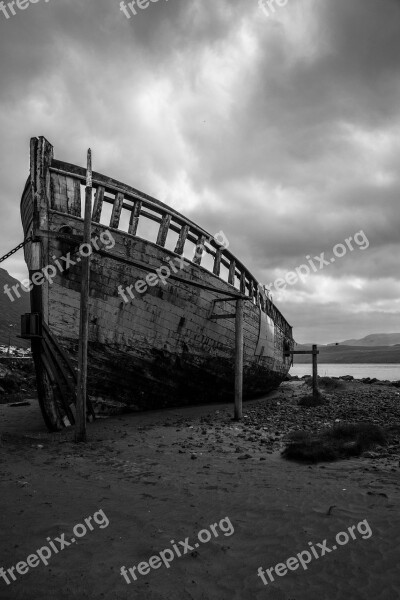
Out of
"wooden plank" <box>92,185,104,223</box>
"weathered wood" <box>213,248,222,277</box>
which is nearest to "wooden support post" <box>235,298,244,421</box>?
"weathered wood" <box>213,248,222,277</box>

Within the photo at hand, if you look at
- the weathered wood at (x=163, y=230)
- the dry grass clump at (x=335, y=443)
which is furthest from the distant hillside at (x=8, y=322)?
the dry grass clump at (x=335, y=443)

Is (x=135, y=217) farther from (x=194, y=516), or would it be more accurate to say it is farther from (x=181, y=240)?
(x=194, y=516)

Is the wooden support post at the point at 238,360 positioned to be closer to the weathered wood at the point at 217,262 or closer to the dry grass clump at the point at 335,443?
the weathered wood at the point at 217,262

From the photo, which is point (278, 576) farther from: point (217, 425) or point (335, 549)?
point (217, 425)

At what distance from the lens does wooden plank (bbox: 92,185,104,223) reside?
991 centimetres

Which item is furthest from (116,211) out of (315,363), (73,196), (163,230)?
(315,363)

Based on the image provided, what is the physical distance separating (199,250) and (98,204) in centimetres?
377

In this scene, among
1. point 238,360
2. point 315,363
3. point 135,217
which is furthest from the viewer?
point 315,363

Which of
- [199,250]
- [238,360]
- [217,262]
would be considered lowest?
[238,360]

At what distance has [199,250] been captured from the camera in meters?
12.5

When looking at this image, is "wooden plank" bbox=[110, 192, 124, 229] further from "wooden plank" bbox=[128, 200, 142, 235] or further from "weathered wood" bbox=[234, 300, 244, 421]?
"weathered wood" bbox=[234, 300, 244, 421]

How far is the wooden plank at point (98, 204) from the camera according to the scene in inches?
390

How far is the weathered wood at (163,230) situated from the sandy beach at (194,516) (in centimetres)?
566

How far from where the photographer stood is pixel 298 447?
6.52m
